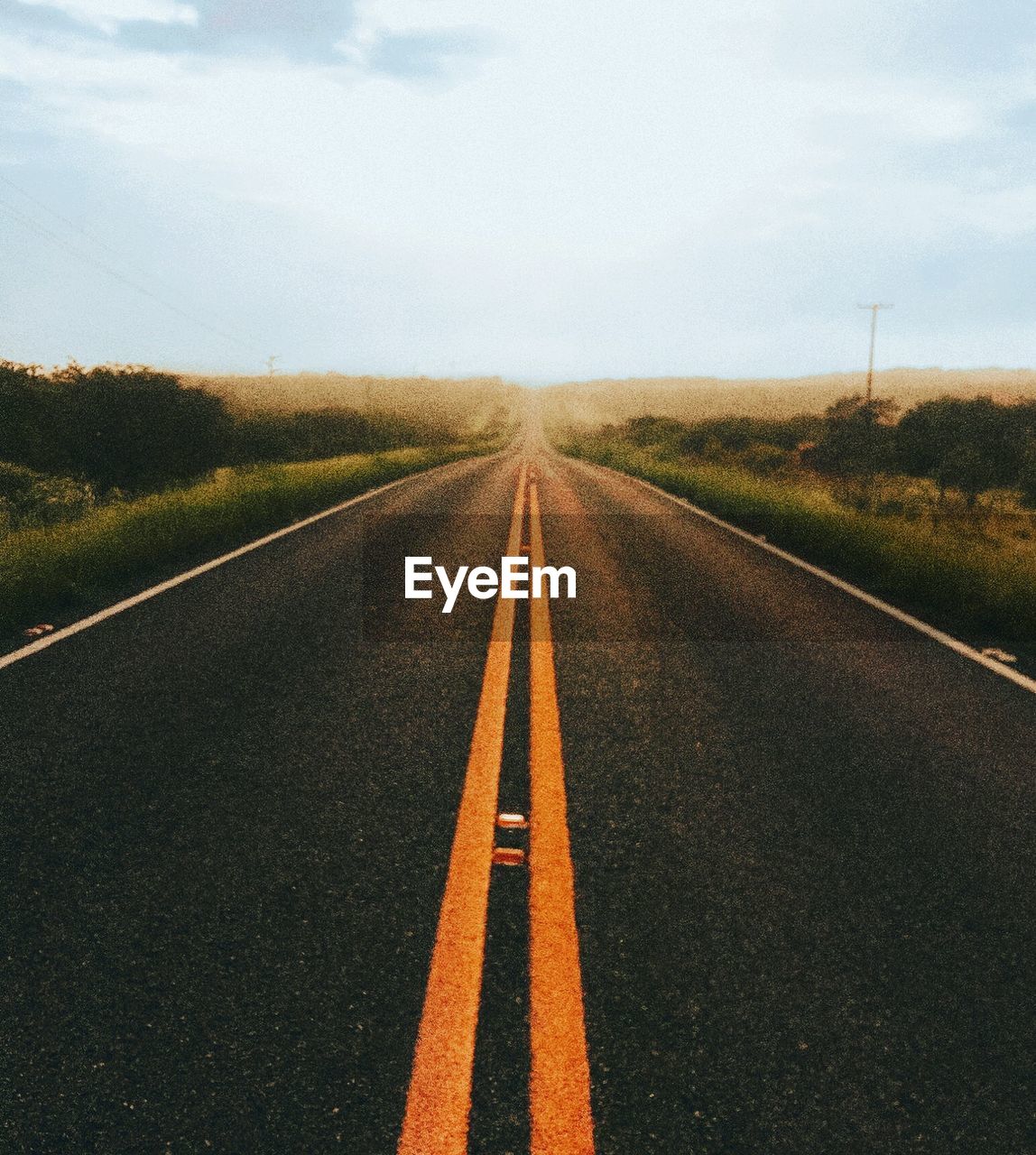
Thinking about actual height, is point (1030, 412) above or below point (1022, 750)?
above

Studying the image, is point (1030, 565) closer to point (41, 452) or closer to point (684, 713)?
point (684, 713)

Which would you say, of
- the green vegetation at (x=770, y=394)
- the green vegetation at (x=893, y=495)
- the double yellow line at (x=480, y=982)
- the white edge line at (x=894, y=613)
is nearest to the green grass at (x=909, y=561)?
the green vegetation at (x=893, y=495)

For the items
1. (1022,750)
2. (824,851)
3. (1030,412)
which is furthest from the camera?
(1030,412)

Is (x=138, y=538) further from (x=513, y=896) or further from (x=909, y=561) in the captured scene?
(x=909, y=561)

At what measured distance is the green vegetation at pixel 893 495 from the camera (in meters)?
8.02

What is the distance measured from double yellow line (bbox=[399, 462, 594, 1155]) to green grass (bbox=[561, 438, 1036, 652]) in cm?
505

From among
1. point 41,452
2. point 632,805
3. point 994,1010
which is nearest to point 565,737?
point 632,805

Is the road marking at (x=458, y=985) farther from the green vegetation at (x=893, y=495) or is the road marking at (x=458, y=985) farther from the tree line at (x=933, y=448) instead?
the tree line at (x=933, y=448)

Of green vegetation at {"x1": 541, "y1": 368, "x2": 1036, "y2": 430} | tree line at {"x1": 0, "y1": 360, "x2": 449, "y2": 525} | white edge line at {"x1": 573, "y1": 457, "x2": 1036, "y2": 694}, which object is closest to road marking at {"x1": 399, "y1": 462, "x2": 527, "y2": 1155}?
white edge line at {"x1": 573, "y1": 457, "x2": 1036, "y2": 694}

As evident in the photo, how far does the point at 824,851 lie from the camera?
10.6ft

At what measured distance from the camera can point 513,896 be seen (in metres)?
2.83

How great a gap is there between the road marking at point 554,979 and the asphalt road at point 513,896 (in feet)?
0.14

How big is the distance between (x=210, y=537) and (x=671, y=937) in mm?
9785

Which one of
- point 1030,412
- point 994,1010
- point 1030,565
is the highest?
point 1030,412
